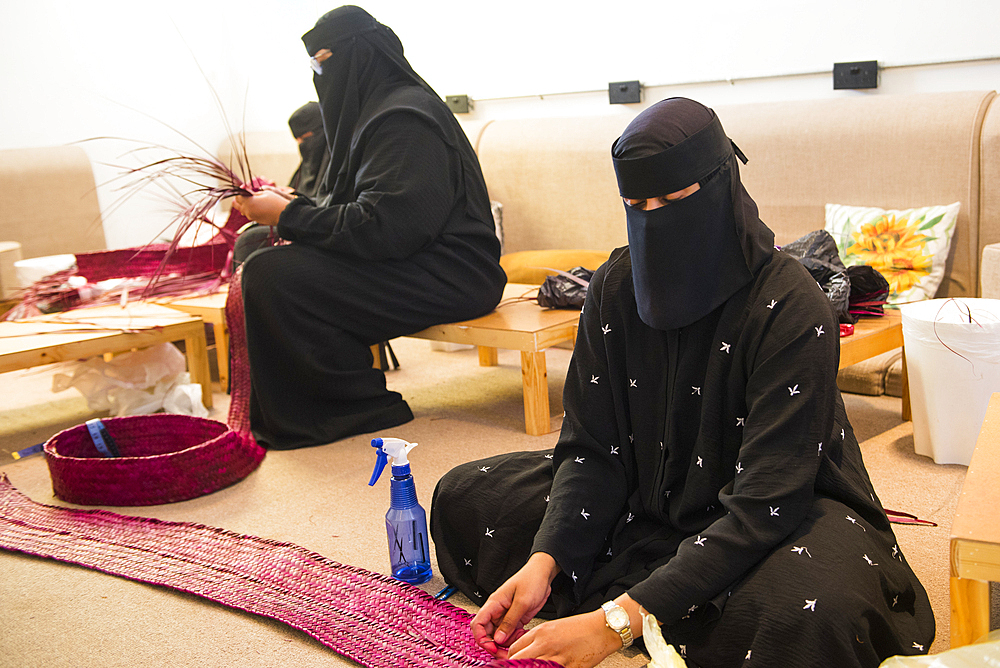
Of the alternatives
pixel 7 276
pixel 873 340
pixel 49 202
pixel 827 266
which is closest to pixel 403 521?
pixel 873 340

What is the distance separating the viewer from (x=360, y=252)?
2.92 m

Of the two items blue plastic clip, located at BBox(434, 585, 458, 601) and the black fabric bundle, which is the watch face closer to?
blue plastic clip, located at BBox(434, 585, 458, 601)

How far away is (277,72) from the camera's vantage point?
583 cm

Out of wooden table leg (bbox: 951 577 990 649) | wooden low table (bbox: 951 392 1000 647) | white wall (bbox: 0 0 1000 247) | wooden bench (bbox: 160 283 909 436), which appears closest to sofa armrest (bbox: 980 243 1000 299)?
wooden bench (bbox: 160 283 909 436)

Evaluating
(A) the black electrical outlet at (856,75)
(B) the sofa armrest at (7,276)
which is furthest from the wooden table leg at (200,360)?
(A) the black electrical outlet at (856,75)

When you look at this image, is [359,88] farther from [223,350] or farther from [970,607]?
[970,607]

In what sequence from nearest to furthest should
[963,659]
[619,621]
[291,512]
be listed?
[963,659]
[619,621]
[291,512]

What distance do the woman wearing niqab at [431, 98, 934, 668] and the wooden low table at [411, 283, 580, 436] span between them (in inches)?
46.2

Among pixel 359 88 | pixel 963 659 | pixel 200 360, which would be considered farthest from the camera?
pixel 200 360

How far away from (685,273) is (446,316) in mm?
1724

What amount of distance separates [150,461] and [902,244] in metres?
2.47

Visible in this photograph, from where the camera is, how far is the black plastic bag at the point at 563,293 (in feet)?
10.2

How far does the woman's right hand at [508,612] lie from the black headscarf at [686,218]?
1.47 ft

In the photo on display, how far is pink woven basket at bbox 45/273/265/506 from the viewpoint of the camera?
8.07 ft
